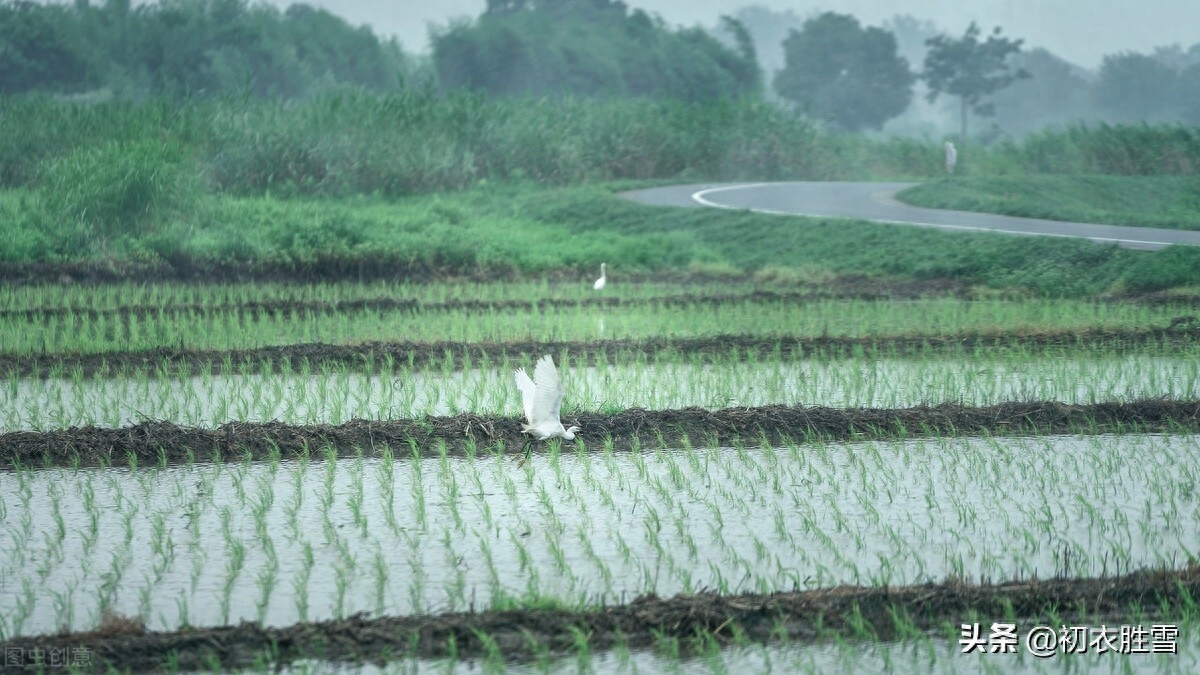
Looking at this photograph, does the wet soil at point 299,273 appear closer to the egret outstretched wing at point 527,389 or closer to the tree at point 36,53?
the egret outstretched wing at point 527,389

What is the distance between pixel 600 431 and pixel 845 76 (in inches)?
1599

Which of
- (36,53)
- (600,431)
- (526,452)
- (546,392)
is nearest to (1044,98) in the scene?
(36,53)

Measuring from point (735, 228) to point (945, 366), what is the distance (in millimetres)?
8116

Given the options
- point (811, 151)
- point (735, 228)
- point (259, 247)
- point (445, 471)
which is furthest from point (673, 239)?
point (811, 151)

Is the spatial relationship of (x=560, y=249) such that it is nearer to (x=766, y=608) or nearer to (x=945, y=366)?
(x=945, y=366)

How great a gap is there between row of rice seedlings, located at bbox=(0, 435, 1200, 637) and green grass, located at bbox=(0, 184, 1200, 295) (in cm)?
589

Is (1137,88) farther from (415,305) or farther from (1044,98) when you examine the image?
(415,305)

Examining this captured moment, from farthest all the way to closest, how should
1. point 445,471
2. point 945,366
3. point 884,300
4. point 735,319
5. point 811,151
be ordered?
point 811,151
point 884,300
point 735,319
point 945,366
point 445,471

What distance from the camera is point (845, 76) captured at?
4522 centimetres

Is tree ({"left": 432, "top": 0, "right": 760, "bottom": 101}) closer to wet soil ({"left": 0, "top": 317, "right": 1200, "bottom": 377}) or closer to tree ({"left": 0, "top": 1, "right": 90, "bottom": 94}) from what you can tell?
tree ({"left": 0, "top": 1, "right": 90, "bottom": 94})

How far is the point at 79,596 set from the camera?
407 cm

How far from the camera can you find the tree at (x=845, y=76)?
44.9 meters

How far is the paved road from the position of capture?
1359cm

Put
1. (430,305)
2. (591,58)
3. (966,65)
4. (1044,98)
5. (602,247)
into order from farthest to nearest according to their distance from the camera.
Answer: (1044,98), (966,65), (591,58), (602,247), (430,305)
